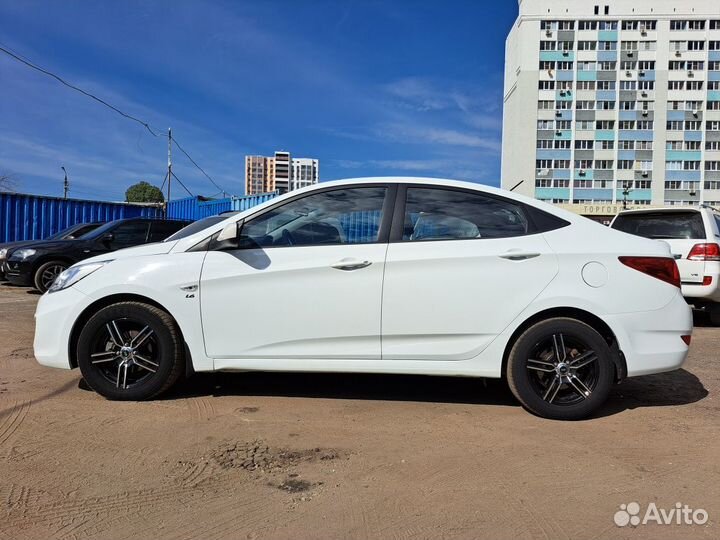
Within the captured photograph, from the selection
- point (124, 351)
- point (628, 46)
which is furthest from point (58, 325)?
point (628, 46)

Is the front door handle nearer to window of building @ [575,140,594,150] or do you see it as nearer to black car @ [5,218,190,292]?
black car @ [5,218,190,292]

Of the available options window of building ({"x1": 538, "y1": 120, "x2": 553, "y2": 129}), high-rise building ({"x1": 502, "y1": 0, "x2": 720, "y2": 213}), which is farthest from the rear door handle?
window of building ({"x1": 538, "y1": 120, "x2": 553, "y2": 129})

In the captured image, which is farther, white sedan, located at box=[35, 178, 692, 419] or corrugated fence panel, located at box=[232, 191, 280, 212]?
corrugated fence panel, located at box=[232, 191, 280, 212]

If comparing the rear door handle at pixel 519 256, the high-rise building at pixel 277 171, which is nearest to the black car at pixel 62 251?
the rear door handle at pixel 519 256

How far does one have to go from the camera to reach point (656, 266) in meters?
3.57

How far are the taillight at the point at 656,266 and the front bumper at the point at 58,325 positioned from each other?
3862 mm

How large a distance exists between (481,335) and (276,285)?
1.47 meters

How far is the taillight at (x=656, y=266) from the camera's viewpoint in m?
3.56

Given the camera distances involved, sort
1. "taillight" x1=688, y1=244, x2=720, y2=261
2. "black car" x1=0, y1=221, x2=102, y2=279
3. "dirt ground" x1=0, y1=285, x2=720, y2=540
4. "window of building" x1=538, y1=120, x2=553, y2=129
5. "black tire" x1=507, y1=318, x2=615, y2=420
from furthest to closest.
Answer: "window of building" x1=538, y1=120, x2=553, y2=129 → "black car" x1=0, y1=221, x2=102, y2=279 → "taillight" x1=688, y1=244, x2=720, y2=261 → "black tire" x1=507, y1=318, x2=615, y2=420 → "dirt ground" x1=0, y1=285, x2=720, y2=540

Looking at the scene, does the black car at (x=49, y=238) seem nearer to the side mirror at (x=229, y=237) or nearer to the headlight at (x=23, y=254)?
the headlight at (x=23, y=254)

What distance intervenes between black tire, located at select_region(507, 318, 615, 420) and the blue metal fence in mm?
11686

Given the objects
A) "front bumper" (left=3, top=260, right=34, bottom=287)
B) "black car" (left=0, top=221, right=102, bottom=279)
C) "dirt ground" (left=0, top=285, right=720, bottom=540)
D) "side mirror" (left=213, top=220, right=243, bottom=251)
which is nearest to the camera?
"dirt ground" (left=0, top=285, right=720, bottom=540)

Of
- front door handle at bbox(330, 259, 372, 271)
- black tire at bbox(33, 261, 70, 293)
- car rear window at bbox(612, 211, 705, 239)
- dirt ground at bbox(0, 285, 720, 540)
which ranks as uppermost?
car rear window at bbox(612, 211, 705, 239)

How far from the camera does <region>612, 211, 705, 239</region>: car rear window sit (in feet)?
23.5
